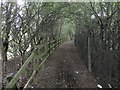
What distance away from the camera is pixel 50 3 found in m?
13.5

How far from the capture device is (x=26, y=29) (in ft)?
40.2

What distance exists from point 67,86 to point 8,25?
3855mm

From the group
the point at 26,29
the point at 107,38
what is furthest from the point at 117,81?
the point at 26,29

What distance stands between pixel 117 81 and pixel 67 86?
1.91 m

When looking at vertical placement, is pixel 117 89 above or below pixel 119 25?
below

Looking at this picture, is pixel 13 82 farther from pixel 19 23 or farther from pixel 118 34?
pixel 19 23

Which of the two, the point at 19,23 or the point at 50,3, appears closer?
the point at 19,23

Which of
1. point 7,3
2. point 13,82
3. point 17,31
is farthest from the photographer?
point 17,31

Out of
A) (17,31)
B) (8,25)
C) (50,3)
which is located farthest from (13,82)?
(50,3)

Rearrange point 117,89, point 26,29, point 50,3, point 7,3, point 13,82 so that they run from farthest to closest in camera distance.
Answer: point 50,3 < point 26,29 < point 7,3 < point 117,89 < point 13,82

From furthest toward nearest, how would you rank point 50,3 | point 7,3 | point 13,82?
point 50,3, point 7,3, point 13,82

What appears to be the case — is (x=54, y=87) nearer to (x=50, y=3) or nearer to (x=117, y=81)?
(x=117, y=81)

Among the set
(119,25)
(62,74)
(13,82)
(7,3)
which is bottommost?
(62,74)

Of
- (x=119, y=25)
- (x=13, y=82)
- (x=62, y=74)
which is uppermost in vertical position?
(x=119, y=25)
